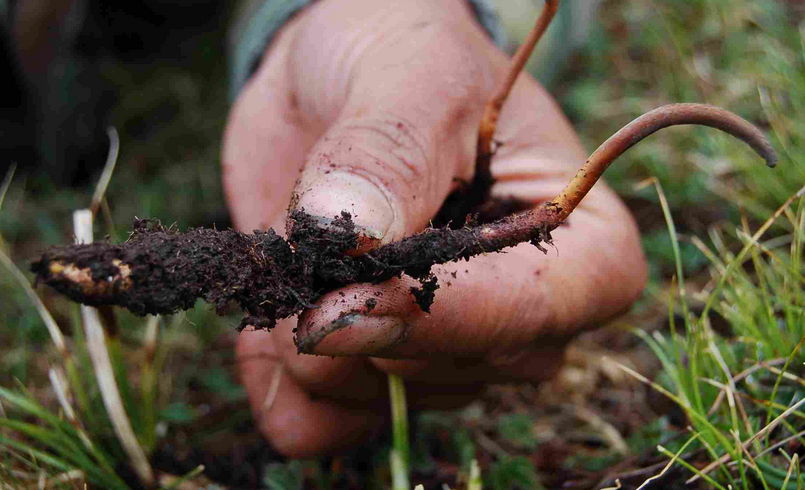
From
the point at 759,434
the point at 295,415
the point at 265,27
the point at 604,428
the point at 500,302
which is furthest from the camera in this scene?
the point at 265,27

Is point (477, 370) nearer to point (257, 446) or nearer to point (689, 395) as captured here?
point (689, 395)

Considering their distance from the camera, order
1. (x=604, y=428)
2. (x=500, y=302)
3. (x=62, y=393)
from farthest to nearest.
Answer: (x=604, y=428) → (x=62, y=393) → (x=500, y=302)

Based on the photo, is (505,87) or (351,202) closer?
(351,202)

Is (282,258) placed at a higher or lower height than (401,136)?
lower

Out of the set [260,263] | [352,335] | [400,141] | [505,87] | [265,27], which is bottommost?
[352,335]

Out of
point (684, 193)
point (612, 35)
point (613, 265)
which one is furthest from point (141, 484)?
point (612, 35)

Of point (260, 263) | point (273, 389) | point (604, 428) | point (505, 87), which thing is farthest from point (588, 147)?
point (260, 263)

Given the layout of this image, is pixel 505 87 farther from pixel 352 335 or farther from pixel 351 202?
pixel 352 335

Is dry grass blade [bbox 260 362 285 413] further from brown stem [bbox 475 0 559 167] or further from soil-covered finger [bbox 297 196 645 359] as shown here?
brown stem [bbox 475 0 559 167]
